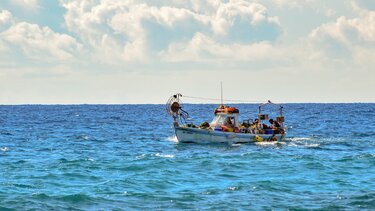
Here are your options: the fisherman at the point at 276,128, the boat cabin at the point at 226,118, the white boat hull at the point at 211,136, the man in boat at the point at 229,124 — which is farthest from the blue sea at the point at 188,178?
the fisherman at the point at 276,128

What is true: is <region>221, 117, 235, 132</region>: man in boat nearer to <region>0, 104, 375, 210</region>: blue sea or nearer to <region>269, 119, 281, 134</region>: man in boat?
<region>269, 119, 281, 134</region>: man in boat

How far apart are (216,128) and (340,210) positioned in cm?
3236

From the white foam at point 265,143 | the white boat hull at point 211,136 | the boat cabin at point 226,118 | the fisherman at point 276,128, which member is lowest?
the white foam at point 265,143

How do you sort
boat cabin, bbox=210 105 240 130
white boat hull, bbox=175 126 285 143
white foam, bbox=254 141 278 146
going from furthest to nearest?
boat cabin, bbox=210 105 240 130
white boat hull, bbox=175 126 285 143
white foam, bbox=254 141 278 146

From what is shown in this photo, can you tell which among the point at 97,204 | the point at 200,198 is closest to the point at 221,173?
the point at 200,198

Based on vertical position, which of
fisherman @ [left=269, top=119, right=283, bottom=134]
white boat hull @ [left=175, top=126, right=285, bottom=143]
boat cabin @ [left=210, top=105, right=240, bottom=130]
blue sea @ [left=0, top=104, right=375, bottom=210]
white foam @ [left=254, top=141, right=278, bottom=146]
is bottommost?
blue sea @ [left=0, top=104, right=375, bottom=210]

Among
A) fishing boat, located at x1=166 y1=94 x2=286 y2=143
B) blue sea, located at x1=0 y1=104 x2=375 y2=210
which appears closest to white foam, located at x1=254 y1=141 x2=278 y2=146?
fishing boat, located at x1=166 y1=94 x2=286 y2=143

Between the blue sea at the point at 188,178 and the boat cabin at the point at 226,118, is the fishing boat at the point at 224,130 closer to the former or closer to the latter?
the boat cabin at the point at 226,118

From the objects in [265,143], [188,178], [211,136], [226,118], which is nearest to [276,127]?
[265,143]

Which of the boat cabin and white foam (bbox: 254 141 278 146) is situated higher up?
the boat cabin

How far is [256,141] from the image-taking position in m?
55.7

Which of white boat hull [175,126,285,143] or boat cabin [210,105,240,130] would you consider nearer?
white boat hull [175,126,285,143]

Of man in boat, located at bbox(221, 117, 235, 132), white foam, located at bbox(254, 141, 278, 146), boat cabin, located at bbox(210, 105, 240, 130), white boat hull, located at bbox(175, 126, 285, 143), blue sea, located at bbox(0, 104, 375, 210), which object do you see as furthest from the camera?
boat cabin, located at bbox(210, 105, 240, 130)

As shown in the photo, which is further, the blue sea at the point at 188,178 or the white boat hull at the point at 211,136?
the white boat hull at the point at 211,136
